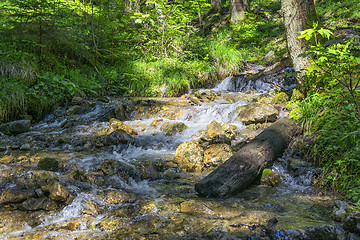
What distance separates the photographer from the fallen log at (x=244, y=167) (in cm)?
278

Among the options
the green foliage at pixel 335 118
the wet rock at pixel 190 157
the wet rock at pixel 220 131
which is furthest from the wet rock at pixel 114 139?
the green foliage at pixel 335 118

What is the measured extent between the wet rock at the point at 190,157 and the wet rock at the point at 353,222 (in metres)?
2.16

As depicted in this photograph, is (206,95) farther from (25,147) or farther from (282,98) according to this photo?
(25,147)

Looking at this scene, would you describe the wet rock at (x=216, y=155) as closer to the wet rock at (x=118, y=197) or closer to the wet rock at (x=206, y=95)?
the wet rock at (x=118, y=197)

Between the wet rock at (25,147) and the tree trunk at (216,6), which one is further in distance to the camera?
the tree trunk at (216,6)

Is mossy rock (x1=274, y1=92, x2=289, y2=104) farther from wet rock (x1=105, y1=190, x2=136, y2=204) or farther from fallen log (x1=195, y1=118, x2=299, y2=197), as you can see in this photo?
wet rock (x1=105, y1=190, x2=136, y2=204)

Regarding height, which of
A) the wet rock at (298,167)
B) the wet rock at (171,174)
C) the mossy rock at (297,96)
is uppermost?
the mossy rock at (297,96)

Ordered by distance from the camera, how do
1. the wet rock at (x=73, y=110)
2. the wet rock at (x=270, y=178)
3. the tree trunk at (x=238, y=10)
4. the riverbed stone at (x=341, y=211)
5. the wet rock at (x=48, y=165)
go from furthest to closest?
1. the tree trunk at (x=238, y=10)
2. the wet rock at (x=73, y=110)
3. the wet rock at (x=48, y=165)
4. the wet rock at (x=270, y=178)
5. the riverbed stone at (x=341, y=211)

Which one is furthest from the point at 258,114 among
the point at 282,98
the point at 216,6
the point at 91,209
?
the point at 216,6

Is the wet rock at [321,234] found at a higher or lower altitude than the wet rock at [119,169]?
higher

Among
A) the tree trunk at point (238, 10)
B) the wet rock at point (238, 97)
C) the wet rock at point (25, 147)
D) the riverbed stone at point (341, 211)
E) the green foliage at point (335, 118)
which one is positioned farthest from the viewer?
the tree trunk at point (238, 10)

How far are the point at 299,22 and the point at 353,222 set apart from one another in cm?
420

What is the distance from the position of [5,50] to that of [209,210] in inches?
325

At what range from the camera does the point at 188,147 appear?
4.13 m
